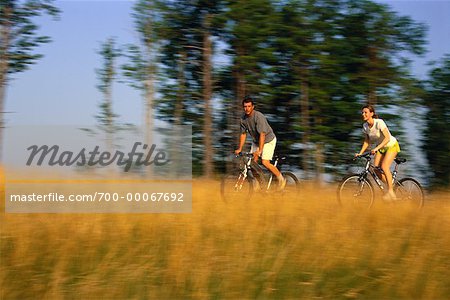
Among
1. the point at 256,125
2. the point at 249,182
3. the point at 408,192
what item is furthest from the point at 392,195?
the point at 256,125

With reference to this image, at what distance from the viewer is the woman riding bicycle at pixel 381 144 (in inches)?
422

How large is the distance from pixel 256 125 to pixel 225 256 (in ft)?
16.0

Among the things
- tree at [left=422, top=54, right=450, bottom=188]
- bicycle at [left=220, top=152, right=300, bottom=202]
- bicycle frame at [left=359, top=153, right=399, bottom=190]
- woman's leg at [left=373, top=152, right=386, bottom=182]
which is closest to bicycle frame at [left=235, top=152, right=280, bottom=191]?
bicycle at [left=220, top=152, right=300, bottom=202]

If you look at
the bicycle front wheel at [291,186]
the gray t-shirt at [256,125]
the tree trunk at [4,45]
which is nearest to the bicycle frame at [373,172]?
the bicycle front wheel at [291,186]

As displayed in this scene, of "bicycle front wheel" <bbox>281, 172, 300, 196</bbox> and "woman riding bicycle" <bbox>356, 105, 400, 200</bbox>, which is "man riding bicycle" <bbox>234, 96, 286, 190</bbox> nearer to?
"bicycle front wheel" <bbox>281, 172, 300, 196</bbox>

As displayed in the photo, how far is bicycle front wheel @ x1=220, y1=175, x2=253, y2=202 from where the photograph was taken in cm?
1083

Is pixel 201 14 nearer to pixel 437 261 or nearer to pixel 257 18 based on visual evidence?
pixel 257 18

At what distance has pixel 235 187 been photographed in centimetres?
1101

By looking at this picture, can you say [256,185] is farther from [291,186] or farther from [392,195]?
[392,195]

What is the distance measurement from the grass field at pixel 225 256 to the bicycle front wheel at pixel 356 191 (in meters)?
1.57

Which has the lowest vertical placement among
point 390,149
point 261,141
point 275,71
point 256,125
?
point 275,71

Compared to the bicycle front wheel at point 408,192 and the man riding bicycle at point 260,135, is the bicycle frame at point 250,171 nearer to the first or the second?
the man riding bicycle at point 260,135

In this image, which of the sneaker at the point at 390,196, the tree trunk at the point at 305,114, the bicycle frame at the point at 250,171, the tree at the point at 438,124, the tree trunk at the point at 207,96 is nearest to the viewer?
the sneaker at the point at 390,196

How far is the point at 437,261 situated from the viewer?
22.0 ft
